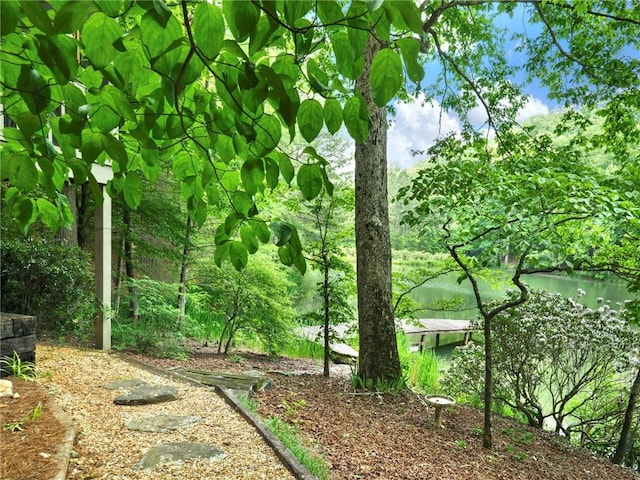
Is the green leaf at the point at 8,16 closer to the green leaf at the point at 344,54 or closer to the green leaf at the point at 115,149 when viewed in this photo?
the green leaf at the point at 115,149

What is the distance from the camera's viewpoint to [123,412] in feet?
9.09

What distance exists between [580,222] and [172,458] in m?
2.96

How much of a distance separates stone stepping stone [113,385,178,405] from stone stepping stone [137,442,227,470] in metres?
0.79

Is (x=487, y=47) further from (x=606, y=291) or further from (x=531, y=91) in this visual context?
(x=606, y=291)

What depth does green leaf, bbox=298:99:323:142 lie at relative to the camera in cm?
57

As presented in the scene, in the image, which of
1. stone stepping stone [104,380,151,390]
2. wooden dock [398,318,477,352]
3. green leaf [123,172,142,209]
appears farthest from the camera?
wooden dock [398,318,477,352]

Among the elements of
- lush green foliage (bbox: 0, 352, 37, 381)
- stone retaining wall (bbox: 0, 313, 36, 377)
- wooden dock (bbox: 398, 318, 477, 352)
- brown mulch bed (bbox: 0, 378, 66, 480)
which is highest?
stone retaining wall (bbox: 0, 313, 36, 377)

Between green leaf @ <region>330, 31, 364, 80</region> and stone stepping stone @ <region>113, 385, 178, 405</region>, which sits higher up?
green leaf @ <region>330, 31, 364, 80</region>

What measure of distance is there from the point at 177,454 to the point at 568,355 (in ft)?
13.1

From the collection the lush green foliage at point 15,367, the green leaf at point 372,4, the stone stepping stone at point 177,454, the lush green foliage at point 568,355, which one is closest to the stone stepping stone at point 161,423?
the stone stepping stone at point 177,454

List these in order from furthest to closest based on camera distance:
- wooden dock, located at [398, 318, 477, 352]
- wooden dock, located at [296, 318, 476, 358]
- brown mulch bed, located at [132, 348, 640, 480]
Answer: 1. wooden dock, located at [398, 318, 477, 352]
2. wooden dock, located at [296, 318, 476, 358]
3. brown mulch bed, located at [132, 348, 640, 480]

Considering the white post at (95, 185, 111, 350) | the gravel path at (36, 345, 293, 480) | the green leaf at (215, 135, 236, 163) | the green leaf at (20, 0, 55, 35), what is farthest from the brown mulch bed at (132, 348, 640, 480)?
the green leaf at (20, 0, 55, 35)

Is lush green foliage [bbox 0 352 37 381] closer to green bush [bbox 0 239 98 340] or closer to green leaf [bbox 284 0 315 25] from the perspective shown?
green bush [bbox 0 239 98 340]

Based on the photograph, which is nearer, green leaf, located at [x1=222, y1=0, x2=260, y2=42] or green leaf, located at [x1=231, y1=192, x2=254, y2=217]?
green leaf, located at [x1=222, y1=0, x2=260, y2=42]
